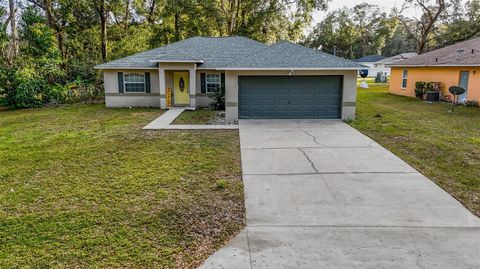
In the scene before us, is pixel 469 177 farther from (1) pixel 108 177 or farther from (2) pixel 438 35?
(2) pixel 438 35

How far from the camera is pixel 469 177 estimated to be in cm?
754

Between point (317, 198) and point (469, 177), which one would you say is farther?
point (469, 177)

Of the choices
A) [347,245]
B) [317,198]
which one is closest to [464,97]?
[317,198]

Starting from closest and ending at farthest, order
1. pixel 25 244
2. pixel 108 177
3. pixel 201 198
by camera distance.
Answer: pixel 25 244
pixel 201 198
pixel 108 177

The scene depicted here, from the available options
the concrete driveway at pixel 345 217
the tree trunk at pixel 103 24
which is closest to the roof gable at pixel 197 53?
the tree trunk at pixel 103 24

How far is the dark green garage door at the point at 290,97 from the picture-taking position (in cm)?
1457

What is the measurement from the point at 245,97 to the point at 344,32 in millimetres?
58043

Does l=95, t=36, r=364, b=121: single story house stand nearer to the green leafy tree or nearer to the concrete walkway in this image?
the concrete walkway

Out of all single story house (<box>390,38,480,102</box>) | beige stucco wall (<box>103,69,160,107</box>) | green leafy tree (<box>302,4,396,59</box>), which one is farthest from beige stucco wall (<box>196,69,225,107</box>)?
green leafy tree (<box>302,4,396,59</box>)

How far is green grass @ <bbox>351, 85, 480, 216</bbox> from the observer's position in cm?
735

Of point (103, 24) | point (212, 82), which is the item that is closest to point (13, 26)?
point (103, 24)

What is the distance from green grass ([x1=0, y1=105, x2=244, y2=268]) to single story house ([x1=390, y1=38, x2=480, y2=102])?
1498 cm

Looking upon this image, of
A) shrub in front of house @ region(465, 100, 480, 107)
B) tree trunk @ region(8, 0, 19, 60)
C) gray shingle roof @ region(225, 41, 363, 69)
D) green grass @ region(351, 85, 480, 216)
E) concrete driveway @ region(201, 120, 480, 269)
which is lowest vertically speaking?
concrete driveway @ region(201, 120, 480, 269)

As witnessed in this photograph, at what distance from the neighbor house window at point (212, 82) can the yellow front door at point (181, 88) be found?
114 cm
